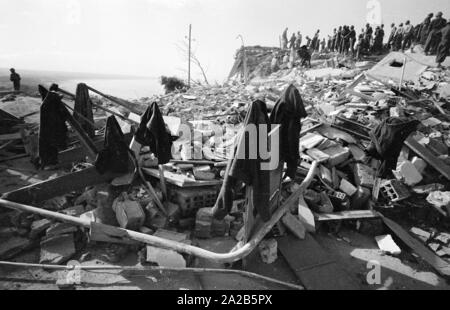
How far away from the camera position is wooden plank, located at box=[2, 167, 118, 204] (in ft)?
14.3

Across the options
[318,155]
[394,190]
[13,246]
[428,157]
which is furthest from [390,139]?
[13,246]

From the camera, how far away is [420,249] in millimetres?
4668

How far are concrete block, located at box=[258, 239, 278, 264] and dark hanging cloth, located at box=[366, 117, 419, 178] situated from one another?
2.46m

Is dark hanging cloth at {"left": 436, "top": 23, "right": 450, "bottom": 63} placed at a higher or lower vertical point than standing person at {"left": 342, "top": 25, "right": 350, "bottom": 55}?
lower

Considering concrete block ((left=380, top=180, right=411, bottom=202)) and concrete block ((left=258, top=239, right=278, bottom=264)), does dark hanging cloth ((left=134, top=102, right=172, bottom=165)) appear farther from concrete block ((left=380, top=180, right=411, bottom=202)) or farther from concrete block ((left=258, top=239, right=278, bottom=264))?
concrete block ((left=380, top=180, right=411, bottom=202))

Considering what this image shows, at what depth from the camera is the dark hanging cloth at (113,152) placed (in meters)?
4.46

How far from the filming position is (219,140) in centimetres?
657

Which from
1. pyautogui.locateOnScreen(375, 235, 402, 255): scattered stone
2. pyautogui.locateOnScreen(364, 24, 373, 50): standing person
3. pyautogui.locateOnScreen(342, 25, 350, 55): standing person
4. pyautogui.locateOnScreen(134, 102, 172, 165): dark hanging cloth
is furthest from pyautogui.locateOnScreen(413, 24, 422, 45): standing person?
pyautogui.locateOnScreen(134, 102, 172, 165): dark hanging cloth

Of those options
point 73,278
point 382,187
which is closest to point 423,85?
point 382,187

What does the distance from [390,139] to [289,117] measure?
89.0 inches

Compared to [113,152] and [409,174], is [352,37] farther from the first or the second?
[113,152]

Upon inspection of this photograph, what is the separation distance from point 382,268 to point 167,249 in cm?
327

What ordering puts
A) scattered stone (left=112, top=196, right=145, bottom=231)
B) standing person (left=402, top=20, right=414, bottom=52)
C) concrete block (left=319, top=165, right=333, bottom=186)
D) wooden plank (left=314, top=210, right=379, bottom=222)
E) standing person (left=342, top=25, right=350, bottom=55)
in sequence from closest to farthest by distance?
1. scattered stone (left=112, top=196, right=145, bottom=231)
2. wooden plank (left=314, top=210, right=379, bottom=222)
3. concrete block (left=319, top=165, right=333, bottom=186)
4. standing person (left=402, top=20, right=414, bottom=52)
5. standing person (left=342, top=25, right=350, bottom=55)

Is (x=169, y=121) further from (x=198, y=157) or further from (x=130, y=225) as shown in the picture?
(x=130, y=225)
